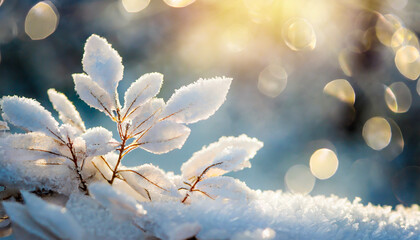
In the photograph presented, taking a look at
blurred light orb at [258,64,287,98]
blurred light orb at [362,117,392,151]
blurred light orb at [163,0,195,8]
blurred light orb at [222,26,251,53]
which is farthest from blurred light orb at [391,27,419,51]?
blurred light orb at [163,0,195,8]

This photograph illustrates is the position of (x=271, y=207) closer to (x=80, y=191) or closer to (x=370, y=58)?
(x=80, y=191)

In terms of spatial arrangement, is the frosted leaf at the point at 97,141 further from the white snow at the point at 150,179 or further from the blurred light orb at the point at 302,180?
the blurred light orb at the point at 302,180

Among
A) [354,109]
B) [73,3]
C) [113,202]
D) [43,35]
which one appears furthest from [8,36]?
[354,109]

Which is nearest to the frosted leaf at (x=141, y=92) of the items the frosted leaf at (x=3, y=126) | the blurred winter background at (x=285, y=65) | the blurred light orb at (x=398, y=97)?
the frosted leaf at (x=3, y=126)

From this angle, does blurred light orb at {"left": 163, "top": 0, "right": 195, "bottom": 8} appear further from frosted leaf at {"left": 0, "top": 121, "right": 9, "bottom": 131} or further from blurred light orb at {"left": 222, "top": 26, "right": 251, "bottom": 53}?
frosted leaf at {"left": 0, "top": 121, "right": 9, "bottom": 131}

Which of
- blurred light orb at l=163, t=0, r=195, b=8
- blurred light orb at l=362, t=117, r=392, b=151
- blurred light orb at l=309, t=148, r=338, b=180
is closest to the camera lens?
blurred light orb at l=163, t=0, r=195, b=8

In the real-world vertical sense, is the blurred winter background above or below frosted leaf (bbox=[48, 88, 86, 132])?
above

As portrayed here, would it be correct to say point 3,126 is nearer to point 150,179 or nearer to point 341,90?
point 150,179
